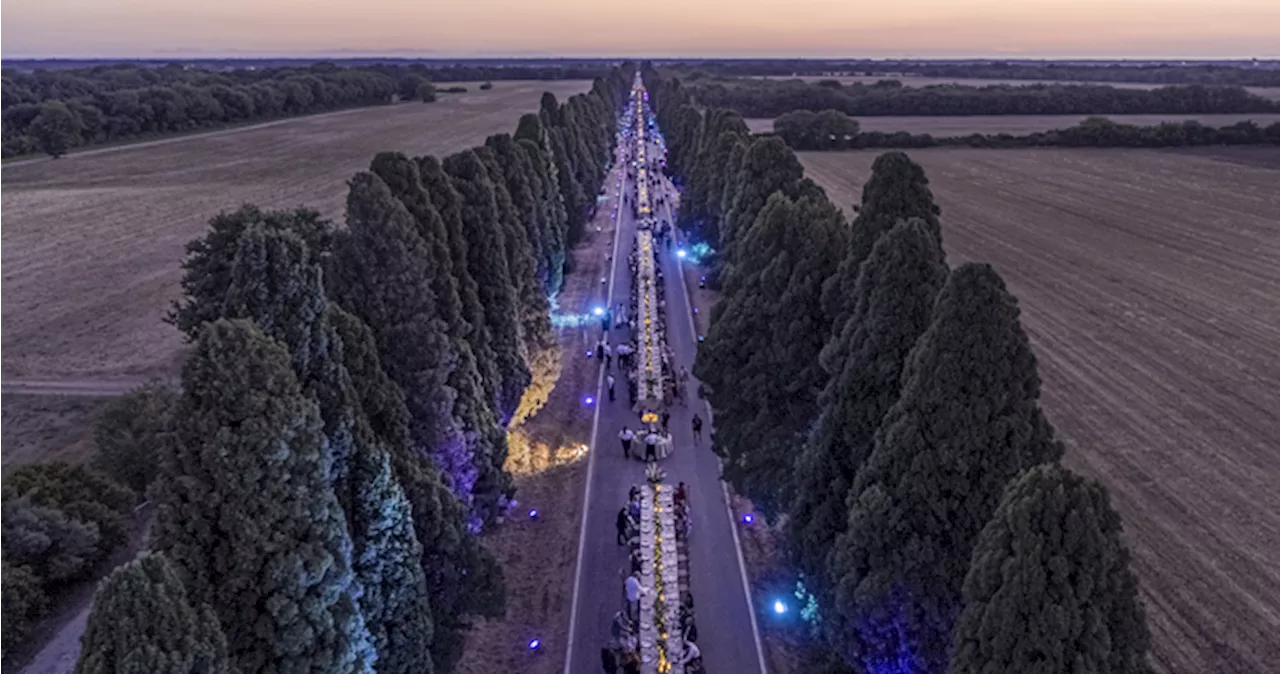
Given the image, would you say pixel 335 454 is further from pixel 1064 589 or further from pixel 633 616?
pixel 1064 589

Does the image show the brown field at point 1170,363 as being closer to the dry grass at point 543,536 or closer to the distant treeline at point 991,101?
the dry grass at point 543,536

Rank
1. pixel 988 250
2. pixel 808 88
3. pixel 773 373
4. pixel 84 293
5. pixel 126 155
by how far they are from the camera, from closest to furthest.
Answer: pixel 773 373 → pixel 84 293 → pixel 988 250 → pixel 126 155 → pixel 808 88

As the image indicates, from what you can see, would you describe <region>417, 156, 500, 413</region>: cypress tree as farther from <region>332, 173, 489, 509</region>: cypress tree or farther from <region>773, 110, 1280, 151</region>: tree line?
<region>773, 110, 1280, 151</region>: tree line

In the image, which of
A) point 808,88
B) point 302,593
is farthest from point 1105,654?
point 808,88

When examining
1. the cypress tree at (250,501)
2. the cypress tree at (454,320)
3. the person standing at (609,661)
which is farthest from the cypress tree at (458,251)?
the cypress tree at (250,501)

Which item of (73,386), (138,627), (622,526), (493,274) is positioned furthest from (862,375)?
(73,386)

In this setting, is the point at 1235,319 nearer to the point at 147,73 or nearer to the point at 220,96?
the point at 220,96
